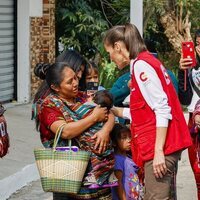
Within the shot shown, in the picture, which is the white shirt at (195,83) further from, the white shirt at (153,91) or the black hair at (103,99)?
the white shirt at (153,91)

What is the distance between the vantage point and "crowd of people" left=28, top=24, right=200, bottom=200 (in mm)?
5156

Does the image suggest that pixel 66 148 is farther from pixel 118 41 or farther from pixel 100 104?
pixel 118 41

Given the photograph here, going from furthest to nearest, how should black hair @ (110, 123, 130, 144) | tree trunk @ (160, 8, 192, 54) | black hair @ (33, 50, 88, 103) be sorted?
tree trunk @ (160, 8, 192, 54) → black hair @ (110, 123, 130, 144) → black hair @ (33, 50, 88, 103)

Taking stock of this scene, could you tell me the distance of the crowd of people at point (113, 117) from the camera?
516 centimetres

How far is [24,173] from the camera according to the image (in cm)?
890

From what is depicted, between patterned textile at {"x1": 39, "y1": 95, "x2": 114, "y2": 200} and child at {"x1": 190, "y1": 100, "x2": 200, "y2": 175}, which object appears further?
child at {"x1": 190, "y1": 100, "x2": 200, "y2": 175}

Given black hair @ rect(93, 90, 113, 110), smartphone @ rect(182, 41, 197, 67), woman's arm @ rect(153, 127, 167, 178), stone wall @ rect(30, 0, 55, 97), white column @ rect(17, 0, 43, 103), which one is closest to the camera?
woman's arm @ rect(153, 127, 167, 178)

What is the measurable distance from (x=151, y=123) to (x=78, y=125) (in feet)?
1.60

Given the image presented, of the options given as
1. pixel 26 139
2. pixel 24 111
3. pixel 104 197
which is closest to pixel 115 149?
pixel 104 197

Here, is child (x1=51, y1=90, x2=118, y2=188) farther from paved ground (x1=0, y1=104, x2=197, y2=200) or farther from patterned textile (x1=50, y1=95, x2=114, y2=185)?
paved ground (x1=0, y1=104, x2=197, y2=200)

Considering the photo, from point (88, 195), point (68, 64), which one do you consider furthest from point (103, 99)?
point (88, 195)

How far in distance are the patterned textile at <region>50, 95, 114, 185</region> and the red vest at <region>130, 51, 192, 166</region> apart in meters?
0.26

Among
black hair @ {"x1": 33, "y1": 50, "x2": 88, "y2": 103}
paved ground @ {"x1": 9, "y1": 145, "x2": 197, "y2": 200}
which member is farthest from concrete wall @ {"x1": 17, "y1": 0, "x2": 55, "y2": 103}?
black hair @ {"x1": 33, "y1": 50, "x2": 88, "y2": 103}

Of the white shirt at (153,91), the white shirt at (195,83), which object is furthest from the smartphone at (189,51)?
the white shirt at (153,91)
